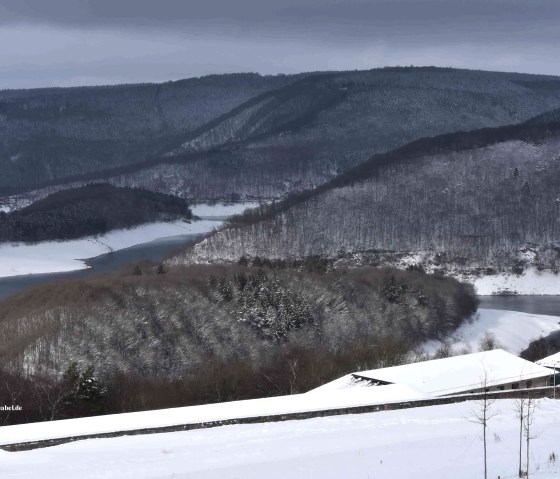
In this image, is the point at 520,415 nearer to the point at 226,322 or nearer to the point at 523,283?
the point at 226,322

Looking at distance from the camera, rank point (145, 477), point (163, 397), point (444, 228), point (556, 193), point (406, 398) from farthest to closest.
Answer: point (556, 193) < point (444, 228) < point (163, 397) < point (406, 398) < point (145, 477)

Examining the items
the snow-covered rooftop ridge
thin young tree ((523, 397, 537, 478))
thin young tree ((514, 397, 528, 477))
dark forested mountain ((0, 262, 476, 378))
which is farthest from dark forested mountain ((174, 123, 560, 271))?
thin young tree ((523, 397, 537, 478))

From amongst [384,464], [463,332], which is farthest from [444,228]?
[384,464]

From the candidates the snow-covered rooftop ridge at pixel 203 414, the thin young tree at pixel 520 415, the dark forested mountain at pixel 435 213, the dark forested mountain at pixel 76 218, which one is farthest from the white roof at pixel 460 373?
the dark forested mountain at pixel 76 218

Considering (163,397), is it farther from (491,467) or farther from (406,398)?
(491,467)

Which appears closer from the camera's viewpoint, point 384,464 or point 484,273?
point 384,464

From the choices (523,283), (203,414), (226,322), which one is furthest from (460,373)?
(523,283)
